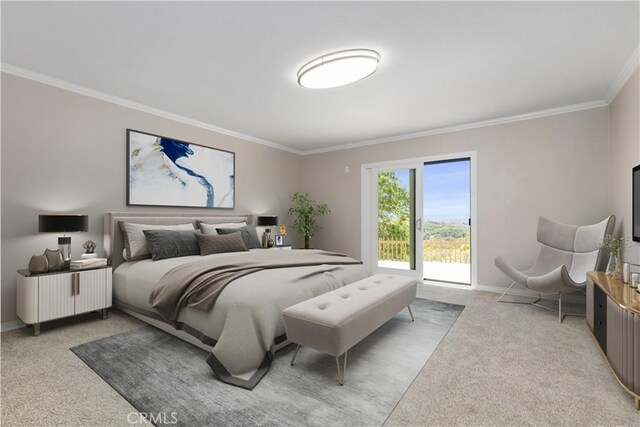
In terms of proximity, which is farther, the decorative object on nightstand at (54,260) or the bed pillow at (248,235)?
the bed pillow at (248,235)

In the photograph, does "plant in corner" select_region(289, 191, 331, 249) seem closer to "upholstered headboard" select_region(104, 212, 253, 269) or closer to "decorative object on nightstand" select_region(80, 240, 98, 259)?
"upholstered headboard" select_region(104, 212, 253, 269)

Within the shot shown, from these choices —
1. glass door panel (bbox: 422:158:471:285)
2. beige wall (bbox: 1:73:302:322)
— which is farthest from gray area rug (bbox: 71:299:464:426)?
glass door panel (bbox: 422:158:471:285)

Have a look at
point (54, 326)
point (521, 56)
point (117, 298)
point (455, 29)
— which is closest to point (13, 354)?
point (54, 326)

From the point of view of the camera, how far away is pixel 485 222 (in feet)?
14.6

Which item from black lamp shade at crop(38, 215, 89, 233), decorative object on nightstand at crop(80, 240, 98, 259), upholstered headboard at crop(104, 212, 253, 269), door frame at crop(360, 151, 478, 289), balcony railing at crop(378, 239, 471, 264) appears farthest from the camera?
balcony railing at crop(378, 239, 471, 264)

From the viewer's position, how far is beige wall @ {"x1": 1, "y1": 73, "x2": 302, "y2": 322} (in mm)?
2865

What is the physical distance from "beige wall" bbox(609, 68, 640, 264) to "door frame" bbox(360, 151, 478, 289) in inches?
59.2

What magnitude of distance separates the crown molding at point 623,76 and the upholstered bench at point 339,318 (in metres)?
2.96

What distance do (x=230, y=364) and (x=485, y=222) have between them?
4.04m

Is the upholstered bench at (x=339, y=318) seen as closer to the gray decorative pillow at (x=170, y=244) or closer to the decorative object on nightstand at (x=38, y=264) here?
the gray decorative pillow at (x=170, y=244)

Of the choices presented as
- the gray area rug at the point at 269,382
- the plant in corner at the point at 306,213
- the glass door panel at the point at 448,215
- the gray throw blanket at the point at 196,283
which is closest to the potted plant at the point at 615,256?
the gray area rug at the point at 269,382

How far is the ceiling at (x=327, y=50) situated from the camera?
6.81 ft

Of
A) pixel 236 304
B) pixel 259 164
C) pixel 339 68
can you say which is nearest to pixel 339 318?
pixel 236 304

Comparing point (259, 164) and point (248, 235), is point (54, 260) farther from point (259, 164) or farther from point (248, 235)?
point (259, 164)
